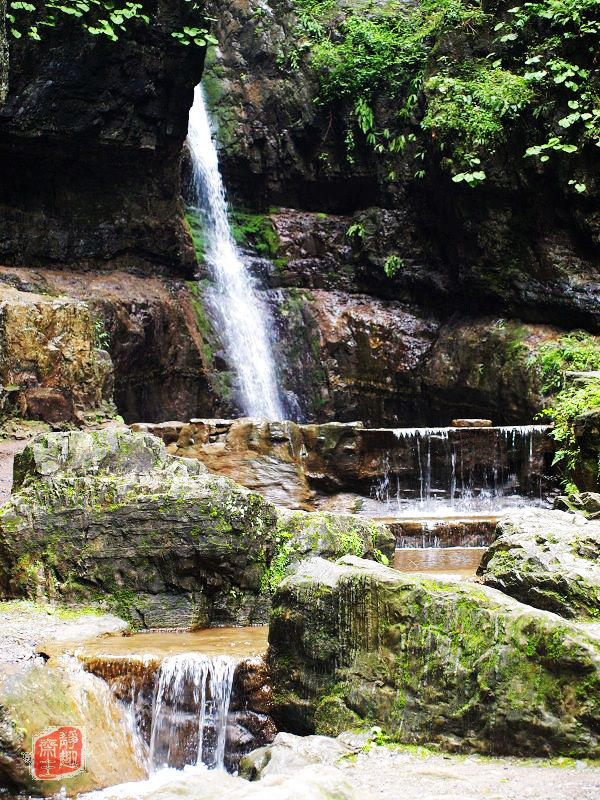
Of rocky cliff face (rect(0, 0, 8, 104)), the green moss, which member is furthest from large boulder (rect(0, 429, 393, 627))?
the green moss

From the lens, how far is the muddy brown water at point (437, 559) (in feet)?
28.0

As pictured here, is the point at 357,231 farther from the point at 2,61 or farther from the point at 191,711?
the point at 191,711

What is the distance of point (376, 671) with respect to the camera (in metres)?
4.10

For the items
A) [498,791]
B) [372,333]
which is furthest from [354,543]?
[372,333]

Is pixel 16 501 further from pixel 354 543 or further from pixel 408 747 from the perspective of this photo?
pixel 408 747

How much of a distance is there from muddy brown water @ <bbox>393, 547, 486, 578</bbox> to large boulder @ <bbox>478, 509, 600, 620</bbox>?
6.76ft

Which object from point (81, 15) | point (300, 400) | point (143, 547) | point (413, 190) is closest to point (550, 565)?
point (143, 547)

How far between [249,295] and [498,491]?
22.5 ft

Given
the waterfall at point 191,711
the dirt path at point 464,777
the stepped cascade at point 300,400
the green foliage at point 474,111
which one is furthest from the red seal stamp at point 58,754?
the green foliage at point 474,111

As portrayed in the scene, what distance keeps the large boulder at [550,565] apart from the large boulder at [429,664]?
120 centimetres

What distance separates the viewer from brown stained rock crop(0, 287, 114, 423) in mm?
A: 9484

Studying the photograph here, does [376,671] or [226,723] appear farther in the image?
[226,723]

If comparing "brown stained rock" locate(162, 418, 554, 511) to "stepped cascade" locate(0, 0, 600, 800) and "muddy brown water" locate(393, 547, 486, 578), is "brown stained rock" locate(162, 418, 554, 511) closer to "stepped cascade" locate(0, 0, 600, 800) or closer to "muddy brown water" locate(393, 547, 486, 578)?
"stepped cascade" locate(0, 0, 600, 800)

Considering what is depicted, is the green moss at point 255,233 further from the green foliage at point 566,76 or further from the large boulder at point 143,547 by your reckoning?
the large boulder at point 143,547
